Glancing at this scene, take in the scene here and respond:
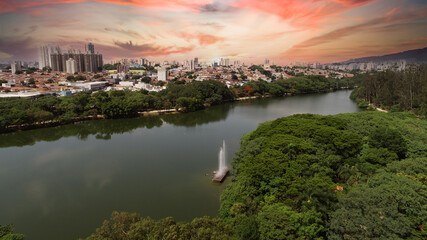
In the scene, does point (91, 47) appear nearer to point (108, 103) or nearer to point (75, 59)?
point (75, 59)

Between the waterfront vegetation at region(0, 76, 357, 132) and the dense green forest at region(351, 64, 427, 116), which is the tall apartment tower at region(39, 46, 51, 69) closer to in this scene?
the waterfront vegetation at region(0, 76, 357, 132)

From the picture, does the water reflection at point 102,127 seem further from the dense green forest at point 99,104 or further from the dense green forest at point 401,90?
the dense green forest at point 401,90

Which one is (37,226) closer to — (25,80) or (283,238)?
(283,238)

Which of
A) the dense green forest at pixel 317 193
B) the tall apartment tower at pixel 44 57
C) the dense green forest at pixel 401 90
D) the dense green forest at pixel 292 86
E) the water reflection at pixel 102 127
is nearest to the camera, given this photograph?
the dense green forest at pixel 317 193

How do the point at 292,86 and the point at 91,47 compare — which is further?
the point at 91,47

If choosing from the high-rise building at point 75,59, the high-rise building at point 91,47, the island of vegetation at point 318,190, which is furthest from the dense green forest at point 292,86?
the high-rise building at point 91,47

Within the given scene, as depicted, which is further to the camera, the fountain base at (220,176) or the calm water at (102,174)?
the fountain base at (220,176)

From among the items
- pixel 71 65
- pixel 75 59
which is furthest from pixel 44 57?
pixel 71 65
